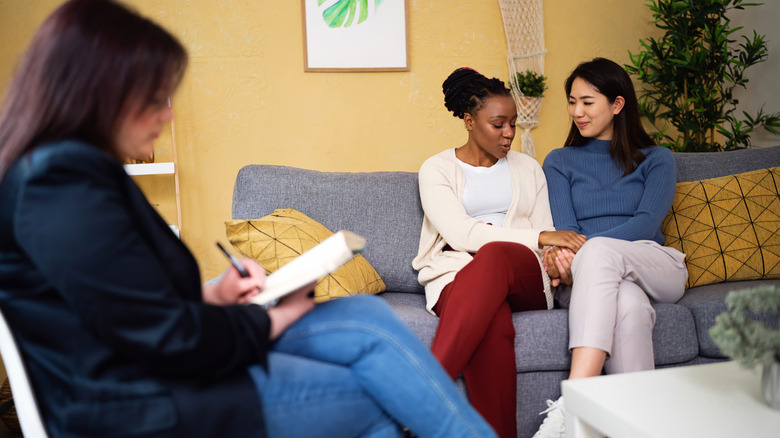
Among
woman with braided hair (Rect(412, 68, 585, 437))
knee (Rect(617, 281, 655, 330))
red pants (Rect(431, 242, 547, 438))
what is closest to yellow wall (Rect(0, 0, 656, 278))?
woman with braided hair (Rect(412, 68, 585, 437))

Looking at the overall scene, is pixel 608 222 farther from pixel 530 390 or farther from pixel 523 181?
pixel 530 390

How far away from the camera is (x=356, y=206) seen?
2.28 meters

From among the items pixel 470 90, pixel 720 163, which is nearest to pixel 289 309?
pixel 470 90

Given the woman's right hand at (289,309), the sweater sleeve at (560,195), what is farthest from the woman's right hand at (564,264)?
the woman's right hand at (289,309)

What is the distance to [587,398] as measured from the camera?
1102mm

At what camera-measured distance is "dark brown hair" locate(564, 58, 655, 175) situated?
220 cm

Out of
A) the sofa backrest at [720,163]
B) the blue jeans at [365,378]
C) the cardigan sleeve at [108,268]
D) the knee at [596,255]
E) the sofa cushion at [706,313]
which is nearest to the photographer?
the cardigan sleeve at [108,268]

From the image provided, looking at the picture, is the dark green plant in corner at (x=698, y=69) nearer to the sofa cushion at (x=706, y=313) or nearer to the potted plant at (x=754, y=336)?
the sofa cushion at (x=706, y=313)

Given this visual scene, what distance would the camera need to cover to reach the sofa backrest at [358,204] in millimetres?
2227

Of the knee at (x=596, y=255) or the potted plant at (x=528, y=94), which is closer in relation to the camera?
the knee at (x=596, y=255)

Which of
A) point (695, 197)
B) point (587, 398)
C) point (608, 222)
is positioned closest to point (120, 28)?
point (587, 398)

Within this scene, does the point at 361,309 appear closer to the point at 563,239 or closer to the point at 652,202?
the point at 563,239

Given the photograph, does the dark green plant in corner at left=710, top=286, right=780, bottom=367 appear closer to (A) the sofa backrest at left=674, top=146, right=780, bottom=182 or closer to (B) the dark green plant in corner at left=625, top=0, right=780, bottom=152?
(A) the sofa backrest at left=674, top=146, right=780, bottom=182

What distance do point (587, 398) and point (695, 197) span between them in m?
1.47
